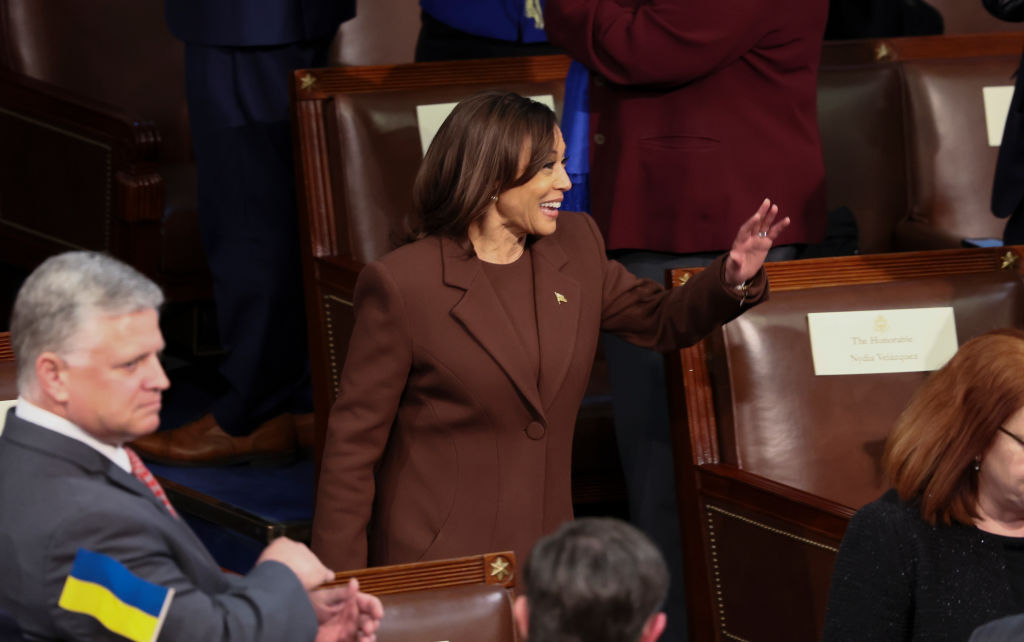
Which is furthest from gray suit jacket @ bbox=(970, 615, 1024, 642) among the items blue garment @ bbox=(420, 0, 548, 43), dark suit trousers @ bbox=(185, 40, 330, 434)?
blue garment @ bbox=(420, 0, 548, 43)

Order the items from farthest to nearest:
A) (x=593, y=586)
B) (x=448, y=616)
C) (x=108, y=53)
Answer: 1. (x=108, y=53)
2. (x=448, y=616)
3. (x=593, y=586)

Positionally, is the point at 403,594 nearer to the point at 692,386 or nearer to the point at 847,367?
the point at 692,386

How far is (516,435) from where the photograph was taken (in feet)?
7.30

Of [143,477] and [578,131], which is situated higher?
[578,131]

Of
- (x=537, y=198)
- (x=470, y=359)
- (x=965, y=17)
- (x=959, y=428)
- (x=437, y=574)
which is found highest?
(x=965, y=17)

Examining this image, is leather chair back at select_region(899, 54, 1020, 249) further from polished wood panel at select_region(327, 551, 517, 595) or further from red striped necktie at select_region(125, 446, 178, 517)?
red striped necktie at select_region(125, 446, 178, 517)

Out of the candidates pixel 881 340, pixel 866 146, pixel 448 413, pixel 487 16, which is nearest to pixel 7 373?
pixel 448 413

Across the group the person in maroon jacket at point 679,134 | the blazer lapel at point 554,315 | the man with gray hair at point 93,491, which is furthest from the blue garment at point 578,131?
the man with gray hair at point 93,491

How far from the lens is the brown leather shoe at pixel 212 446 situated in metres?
3.48

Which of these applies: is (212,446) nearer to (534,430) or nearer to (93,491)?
(534,430)

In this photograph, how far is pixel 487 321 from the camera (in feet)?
7.25

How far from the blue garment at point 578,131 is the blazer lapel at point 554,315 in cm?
51

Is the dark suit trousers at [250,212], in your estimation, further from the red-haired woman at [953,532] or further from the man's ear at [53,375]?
the man's ear at [53,375]

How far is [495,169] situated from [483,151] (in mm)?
32
